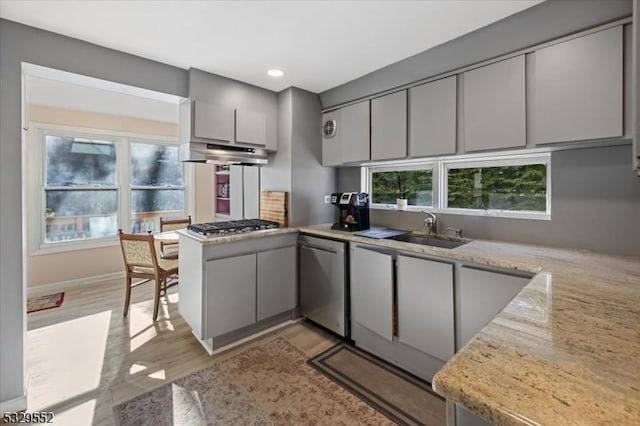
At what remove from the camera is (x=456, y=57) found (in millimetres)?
2121

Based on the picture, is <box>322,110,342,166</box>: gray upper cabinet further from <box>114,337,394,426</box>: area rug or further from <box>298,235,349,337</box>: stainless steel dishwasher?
<box>114,337,394,426</box>: area rug

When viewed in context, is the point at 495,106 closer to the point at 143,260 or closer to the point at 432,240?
the point at 432,240

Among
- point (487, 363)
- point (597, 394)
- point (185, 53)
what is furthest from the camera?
point (185, 53)

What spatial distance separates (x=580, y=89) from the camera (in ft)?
5.48

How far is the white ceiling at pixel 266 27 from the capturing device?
171 cm

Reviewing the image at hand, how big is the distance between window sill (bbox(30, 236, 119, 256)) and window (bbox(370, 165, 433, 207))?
12.6 ft

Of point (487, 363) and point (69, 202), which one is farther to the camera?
point (69, 202)

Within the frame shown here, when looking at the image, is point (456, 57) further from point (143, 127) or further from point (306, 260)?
point (143, 127)

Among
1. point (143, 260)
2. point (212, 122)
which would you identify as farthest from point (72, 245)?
point (212, 122)

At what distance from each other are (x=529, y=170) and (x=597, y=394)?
6.81 feet

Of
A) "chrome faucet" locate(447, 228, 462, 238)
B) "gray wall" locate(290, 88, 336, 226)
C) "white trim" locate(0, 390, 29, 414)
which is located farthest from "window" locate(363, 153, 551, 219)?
"white trim" locate(0, 390, 29, 414)

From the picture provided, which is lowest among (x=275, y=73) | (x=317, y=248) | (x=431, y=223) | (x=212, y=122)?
(x=317, y=248)

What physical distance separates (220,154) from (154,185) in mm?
2667

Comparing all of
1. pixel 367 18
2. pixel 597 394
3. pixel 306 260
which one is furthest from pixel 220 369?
pixel 367 18
